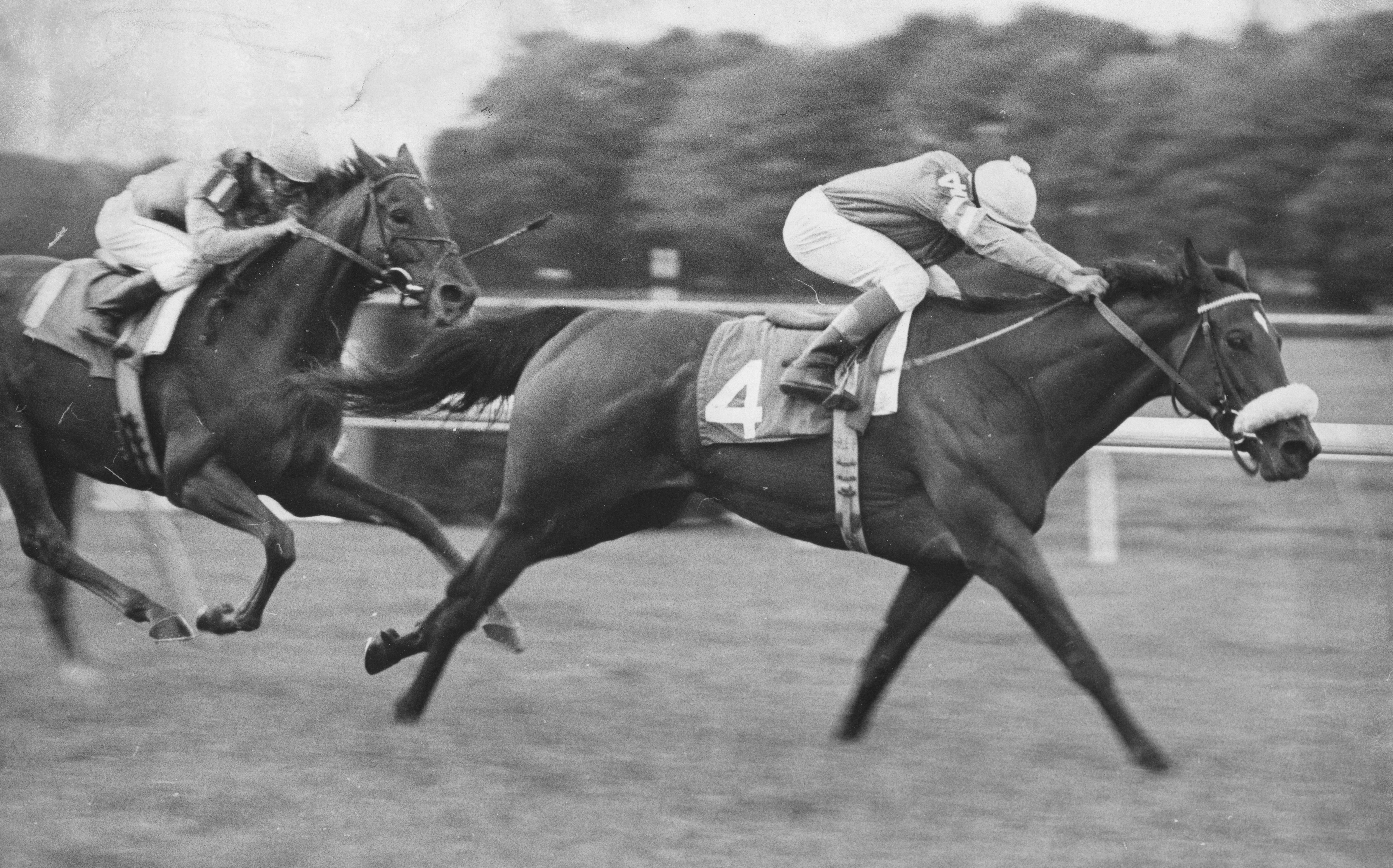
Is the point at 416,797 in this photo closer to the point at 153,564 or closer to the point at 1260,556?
the point at 153,564

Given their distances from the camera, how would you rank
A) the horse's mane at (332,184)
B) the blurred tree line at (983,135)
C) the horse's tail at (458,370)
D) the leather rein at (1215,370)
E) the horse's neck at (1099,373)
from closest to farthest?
the leather rein at (1215,370) < the horse's neck at (1099,373) < the horse's tail at (458,370) < the horse's mane at (332,184) < the blurred tree line at (983,135)

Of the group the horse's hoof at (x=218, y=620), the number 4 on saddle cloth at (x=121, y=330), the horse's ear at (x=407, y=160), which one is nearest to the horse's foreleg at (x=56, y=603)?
the number 4 on saddle cloth at (x=121, y=330)

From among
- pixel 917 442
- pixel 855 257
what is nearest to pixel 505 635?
pixel 917 442

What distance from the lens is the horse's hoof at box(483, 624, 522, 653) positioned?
16.7 ft

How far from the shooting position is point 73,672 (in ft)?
17.2

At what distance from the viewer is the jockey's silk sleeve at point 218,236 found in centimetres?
510

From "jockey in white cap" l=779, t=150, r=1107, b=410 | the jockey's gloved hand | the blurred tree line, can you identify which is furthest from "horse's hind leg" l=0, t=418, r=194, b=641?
the jockey's gloved hand

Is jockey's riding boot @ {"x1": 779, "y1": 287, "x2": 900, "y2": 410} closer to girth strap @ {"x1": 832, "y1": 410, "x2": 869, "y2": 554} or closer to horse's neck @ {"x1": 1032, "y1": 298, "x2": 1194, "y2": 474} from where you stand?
girth strap @ {"x1": 832, "y1": 410, "x2": 869, "y2": 554}

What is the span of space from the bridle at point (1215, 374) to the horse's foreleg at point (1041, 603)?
584 mm

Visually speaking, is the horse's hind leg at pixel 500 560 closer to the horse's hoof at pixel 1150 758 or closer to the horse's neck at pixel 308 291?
the horse's neck at pixel 308 291

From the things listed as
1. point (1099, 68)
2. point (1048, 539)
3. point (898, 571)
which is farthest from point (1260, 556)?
point (1099, 68)

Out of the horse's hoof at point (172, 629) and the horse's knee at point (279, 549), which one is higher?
the horse's knee at point (279, 549)

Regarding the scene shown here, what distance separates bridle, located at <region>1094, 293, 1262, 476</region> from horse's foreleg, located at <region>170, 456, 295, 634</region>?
8.55ft

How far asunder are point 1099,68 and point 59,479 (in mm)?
4373
